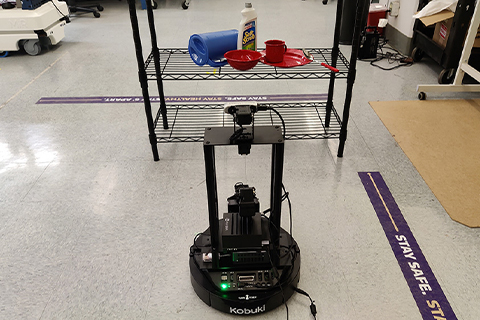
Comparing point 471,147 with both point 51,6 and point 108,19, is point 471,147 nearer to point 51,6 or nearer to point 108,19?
point 51,6

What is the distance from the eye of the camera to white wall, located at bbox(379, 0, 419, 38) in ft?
12.2

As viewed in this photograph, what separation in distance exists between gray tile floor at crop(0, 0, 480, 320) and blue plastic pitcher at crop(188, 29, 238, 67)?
621 millimetres

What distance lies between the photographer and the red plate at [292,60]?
1975 mm

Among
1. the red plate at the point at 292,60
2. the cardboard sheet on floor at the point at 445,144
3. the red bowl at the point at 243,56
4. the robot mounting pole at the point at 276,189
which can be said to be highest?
the red bowl at the point at 243,56

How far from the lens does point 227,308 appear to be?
143cm

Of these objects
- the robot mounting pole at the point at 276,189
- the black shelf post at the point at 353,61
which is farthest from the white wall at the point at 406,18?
the robot mounting pole at the point at 276,189

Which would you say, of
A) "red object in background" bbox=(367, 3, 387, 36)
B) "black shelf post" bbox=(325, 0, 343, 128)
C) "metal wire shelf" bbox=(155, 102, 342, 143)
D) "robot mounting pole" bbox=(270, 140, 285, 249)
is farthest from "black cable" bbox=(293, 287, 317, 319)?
"red object in background" bbox=(367, 3, 387, 36)

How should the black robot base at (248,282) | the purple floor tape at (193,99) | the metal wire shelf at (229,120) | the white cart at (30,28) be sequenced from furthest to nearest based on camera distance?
1. the white cart at (30,28)
2. the purple floor tape at (193,99)
3. the metal wire shelf at (229,120)
4. the black robot base at (248,282)

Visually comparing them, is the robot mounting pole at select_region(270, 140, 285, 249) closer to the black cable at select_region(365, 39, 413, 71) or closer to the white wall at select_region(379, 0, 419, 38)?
the black cable at select_region(365, 39, 413, 71)

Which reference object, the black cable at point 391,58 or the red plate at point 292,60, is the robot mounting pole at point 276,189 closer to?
the red plate at point 292,60

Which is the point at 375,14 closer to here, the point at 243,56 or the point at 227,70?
the point at 227,70

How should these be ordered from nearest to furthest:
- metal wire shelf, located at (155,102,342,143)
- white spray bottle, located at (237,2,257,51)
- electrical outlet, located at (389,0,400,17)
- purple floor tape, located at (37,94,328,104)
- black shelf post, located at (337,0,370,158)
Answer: black shelf post, located at (337,0,370,158)
white spray bottle, located at (237,2,257,51)
metal wire shelf, located at (155,102,342,143)
purple floor tape, located at (37,94,328,104)
electrical outlet, located at (389,0,400,17)

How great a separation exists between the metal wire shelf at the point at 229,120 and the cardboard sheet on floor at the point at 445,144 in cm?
46

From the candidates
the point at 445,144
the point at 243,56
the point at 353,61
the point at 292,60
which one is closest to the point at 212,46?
the point at 243,56
